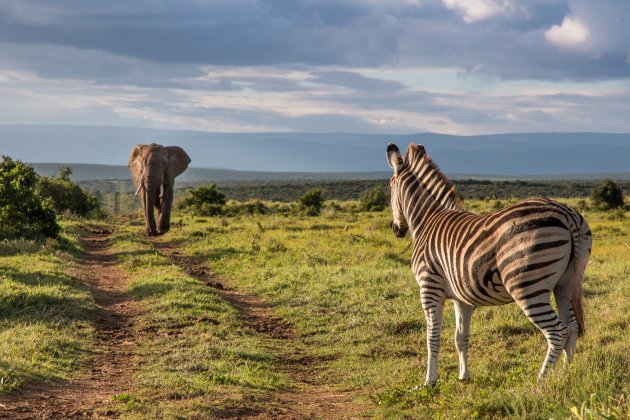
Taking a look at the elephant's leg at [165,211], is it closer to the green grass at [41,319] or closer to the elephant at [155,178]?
the elephant at [155,178]

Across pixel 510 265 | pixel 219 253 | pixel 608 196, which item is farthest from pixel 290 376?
pixel 608 196

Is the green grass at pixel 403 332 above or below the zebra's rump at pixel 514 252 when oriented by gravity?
below

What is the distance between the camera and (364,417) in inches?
309

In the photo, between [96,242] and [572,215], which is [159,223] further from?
[572,215]

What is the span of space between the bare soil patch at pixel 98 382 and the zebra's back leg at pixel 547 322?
431cm

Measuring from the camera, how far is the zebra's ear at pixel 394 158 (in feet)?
31.4

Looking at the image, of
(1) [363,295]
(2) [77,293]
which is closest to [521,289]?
(1) [363,295]

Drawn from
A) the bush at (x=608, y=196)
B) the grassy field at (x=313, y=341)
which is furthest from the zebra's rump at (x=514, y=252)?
the bush at (x=608, y=196)

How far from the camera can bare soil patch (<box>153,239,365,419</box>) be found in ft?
26.1

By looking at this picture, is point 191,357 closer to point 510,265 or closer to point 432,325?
point 432,325

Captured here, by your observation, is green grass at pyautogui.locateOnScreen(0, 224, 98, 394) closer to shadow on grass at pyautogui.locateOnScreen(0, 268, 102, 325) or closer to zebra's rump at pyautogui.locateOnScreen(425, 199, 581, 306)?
shadow on grass at pyautogui.locateOnScreen(0, 268, 102, 325)

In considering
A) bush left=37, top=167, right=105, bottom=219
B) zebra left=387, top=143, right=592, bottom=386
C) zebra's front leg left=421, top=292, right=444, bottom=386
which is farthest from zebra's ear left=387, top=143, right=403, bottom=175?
bush left=37, top=167, right=105, bottom=219

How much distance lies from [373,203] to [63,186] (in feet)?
58.8

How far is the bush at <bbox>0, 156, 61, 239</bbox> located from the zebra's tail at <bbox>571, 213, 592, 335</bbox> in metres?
18.8
